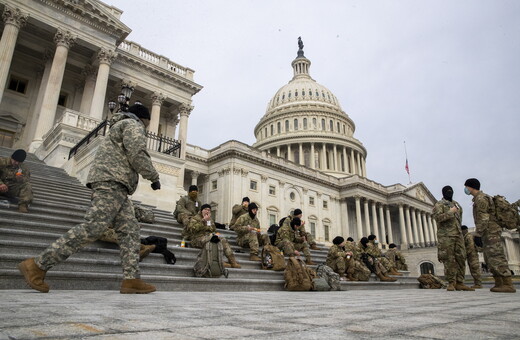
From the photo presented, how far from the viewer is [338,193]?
176 ft

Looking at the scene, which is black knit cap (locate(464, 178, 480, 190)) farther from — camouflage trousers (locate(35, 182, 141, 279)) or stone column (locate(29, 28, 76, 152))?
stone column (locate(29, 28, 76, 152))

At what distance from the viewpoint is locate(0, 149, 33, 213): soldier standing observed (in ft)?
25.1

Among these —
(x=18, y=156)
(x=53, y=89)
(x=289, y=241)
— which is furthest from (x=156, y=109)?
(x=289, y=241)

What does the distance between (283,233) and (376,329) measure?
28.3ft

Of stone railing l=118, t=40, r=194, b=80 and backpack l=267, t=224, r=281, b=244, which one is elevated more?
stone railing l=118, t=40, r=194, b=80

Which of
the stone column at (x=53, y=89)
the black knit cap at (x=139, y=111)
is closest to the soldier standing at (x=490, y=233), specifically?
the black knit cap at (x=139, y=111)

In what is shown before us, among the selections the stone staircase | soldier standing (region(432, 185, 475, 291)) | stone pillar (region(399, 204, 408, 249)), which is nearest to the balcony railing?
the stone staircase

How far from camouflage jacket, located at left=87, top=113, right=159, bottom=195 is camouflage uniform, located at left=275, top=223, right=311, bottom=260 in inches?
246

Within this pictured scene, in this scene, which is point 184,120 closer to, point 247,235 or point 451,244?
point 247,235

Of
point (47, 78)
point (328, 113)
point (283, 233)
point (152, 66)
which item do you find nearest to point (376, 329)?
point (283, 233)

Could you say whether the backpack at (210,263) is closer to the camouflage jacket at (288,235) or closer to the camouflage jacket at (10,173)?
the camouflage jacket at (288,235)

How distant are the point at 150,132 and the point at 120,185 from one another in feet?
52.2

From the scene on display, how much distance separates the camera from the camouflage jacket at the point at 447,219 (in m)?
8.34

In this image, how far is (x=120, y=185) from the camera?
15.4 ft
